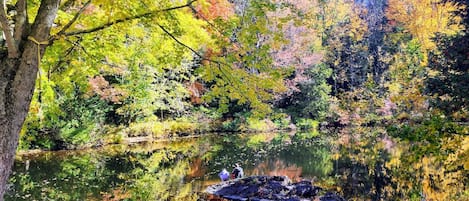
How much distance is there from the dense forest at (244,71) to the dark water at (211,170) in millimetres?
1030

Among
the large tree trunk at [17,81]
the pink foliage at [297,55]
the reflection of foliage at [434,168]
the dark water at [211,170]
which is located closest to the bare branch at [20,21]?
the large tree trunk at [17,81]

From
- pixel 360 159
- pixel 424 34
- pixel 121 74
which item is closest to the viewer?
pixel 360 159

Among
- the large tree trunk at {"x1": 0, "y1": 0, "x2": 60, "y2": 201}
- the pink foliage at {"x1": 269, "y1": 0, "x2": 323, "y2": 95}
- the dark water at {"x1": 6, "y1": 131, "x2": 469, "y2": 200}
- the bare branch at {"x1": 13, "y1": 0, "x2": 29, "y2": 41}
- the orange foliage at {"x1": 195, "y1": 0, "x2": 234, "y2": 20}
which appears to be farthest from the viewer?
the pink foliage at {"x1": 269, "y1": 0, "x2": 323, "y2": 95}

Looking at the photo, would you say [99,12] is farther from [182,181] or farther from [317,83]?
[317,83]

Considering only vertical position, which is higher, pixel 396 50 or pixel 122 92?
pixel 396 50

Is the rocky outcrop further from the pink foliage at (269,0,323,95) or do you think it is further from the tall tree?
the pink foliage at (269,0,323,95)

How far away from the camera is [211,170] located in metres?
13.3

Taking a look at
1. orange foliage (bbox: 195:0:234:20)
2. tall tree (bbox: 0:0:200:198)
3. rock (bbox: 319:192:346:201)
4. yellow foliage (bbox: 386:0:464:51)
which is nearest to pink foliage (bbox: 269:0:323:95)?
yellow foliage (bbox: 386:0:464:51)

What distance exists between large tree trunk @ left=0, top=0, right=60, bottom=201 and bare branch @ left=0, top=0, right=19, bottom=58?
0.02 meters

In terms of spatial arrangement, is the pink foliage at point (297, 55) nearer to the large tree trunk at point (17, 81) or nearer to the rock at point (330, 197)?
the rock at point (330, 197)

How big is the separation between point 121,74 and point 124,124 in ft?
9.93

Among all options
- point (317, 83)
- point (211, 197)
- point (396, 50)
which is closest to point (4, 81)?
point (211, 197)

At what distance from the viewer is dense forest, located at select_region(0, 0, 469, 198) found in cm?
393

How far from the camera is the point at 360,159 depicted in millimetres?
14922
